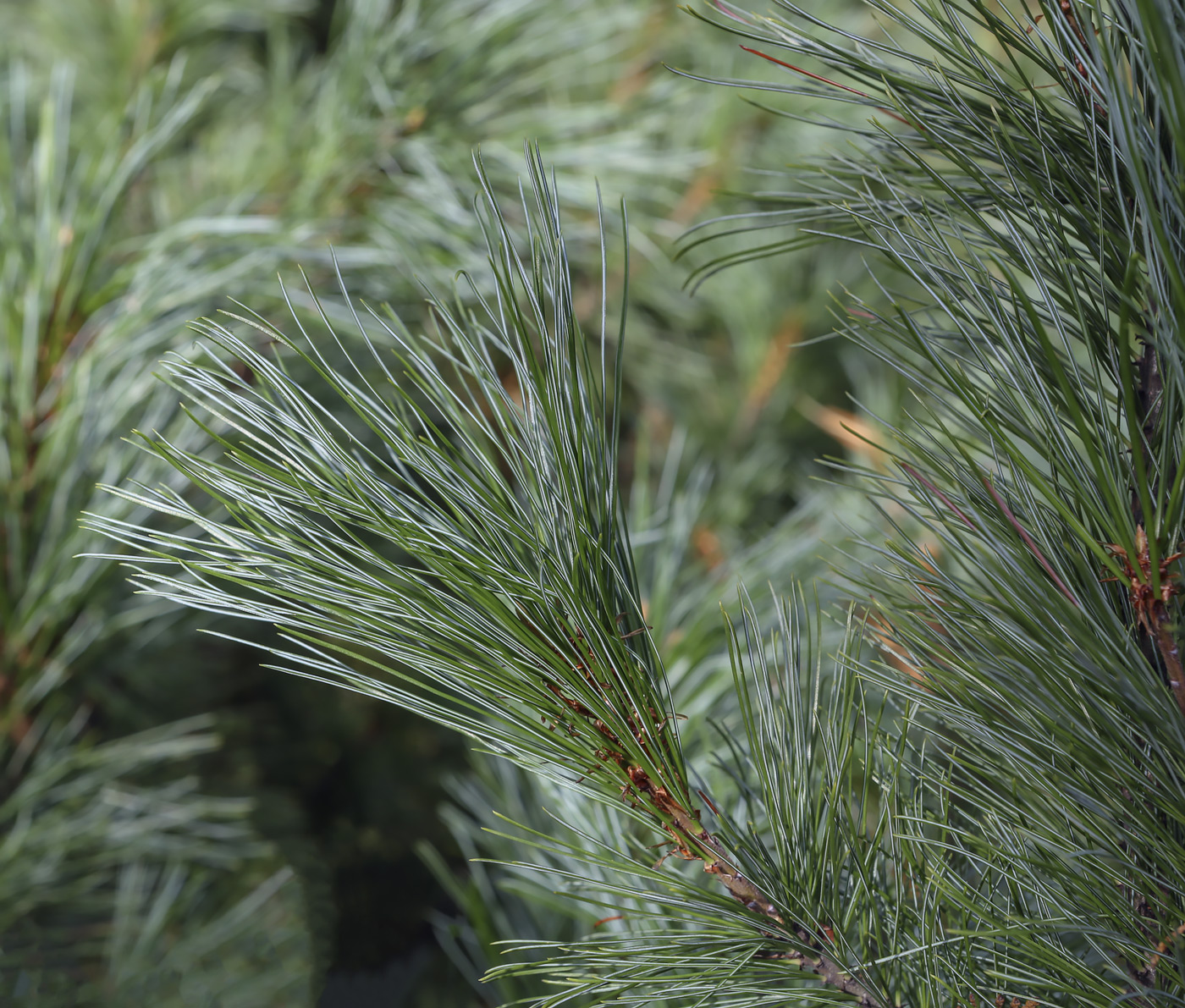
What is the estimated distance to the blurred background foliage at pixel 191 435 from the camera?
1.16 ft

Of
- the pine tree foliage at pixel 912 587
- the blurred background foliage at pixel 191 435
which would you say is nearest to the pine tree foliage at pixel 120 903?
the blurred background foliage at pixel 191 435

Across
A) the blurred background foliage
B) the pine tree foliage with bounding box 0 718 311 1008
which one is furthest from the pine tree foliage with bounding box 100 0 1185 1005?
the pine tree foliage with bounding box 0 718 311 1008

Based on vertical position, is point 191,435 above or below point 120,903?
above

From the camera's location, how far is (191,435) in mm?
365

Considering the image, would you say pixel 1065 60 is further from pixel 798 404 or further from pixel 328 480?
pixel 798 404

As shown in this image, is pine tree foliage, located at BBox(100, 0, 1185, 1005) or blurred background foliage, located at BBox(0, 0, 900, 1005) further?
blurred background foliage, located at BBox(0, 0, 900, 1005)

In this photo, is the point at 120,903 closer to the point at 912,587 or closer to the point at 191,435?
the point at 191,435

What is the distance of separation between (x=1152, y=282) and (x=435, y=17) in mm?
412

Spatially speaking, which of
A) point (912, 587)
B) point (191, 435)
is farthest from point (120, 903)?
point (912, 587)

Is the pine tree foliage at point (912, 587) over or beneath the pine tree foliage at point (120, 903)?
over

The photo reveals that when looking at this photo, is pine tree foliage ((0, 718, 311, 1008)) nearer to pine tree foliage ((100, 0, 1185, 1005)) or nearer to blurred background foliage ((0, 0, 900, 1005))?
blurred background foliage ((0, 0, 900, 1005))

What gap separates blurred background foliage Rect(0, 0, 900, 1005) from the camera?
13.9 inches

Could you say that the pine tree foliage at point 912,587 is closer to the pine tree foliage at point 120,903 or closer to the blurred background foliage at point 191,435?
the blurred background foliage at point 191,435

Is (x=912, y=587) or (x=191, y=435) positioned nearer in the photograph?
(x=912, y=587)
